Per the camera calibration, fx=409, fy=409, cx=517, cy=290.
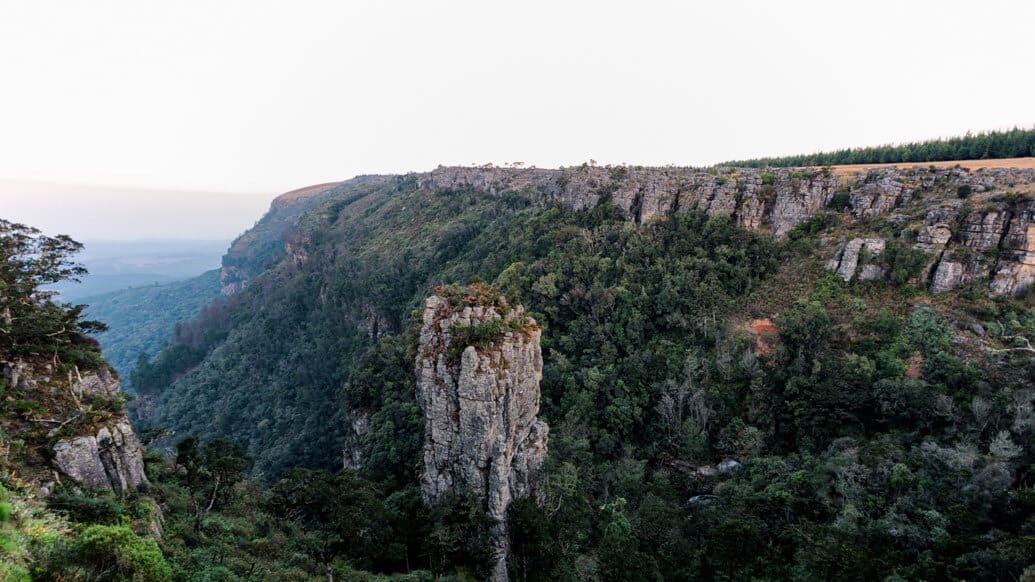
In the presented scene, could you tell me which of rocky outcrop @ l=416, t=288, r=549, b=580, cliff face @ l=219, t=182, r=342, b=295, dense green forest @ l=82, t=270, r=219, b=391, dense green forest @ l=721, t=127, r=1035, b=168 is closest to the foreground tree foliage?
rocky outcrop @ l=416, t=288, r=549, b=580

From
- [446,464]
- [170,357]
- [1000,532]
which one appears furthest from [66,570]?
[170,357]

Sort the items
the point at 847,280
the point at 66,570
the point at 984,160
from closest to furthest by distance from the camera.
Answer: the point at 66,570, the point at 847,280, the point at 984,160

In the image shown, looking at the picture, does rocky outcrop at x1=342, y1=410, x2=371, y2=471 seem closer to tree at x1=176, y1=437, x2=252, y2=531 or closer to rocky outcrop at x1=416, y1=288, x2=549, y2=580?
tree at x1=176, y1=437, x2=252, y2=531

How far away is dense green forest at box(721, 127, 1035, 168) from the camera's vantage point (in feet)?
164

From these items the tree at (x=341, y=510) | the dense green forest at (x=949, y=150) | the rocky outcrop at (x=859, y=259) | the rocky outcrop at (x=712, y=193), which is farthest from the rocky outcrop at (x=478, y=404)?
the dense green forest at (x=949, y=150)

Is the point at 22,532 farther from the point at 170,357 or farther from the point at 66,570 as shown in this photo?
the point at 170,357

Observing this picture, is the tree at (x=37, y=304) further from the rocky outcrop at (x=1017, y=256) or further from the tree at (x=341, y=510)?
the rocky outcrop at (x=1017, y=256)

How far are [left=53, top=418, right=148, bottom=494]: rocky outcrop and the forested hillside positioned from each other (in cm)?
708

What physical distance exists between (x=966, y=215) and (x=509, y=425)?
45319 mm

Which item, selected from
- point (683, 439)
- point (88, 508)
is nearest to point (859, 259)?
point (683, 439)

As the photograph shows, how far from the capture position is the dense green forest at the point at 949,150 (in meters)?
50.0

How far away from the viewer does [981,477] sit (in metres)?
21.6

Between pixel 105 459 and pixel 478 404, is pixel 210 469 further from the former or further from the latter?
pixel 478 404

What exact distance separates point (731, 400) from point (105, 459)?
138 feet
